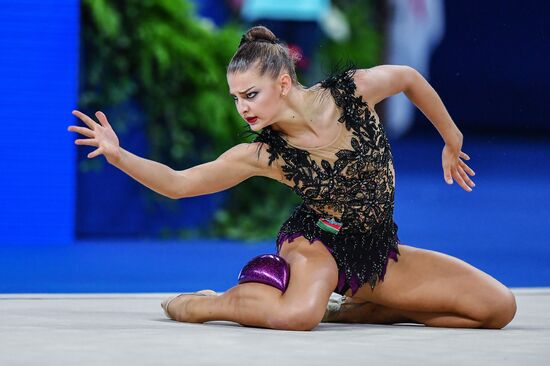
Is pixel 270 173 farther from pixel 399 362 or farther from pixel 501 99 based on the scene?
pixel 501 99

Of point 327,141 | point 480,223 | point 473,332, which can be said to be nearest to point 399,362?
point 473,332

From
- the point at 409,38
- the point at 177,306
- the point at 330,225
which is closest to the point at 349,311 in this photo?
the point at 330,225

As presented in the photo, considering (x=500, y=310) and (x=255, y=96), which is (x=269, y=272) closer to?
(x=255, y=96)

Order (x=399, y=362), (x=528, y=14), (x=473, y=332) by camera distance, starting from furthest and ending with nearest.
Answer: (x=528, y=14) → (x=473, y=332) → (x=399, y=362)

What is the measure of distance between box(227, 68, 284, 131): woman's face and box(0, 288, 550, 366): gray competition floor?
59 centimetres

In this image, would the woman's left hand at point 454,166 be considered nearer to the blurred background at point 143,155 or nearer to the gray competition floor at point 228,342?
the gray competition floor at point 228,342

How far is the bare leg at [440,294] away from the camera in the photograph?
10.7ft

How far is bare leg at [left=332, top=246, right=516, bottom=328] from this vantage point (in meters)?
3.25

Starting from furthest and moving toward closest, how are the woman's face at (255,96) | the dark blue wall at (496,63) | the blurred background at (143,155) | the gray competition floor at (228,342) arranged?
1. the dark blue wall at (496,63)
2. the blurred background at (143,155)
3. the woman's face at (255,96)
4. the gray competition floor at (228,342)

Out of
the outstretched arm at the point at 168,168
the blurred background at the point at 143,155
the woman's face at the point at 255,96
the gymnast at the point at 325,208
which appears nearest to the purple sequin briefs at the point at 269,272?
the gymnast at the point at 325,208

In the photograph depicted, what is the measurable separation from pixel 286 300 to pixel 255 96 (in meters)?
0.57

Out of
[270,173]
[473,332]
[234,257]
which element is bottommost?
[473,332]

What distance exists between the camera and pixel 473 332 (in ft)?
10.4

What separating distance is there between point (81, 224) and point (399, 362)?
3682mm
